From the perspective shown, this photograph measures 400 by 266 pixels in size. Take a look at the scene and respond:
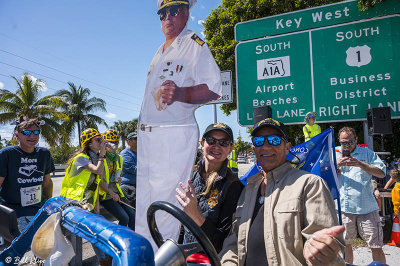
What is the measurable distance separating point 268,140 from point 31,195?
285 cm

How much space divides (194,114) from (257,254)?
4.27 ft

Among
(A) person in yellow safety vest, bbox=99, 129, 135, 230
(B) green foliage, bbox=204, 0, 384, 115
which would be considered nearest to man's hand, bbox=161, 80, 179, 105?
(A) person in yellow safety vest, bbox=99, 129, 135, 230

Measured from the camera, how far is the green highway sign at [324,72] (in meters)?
4.15

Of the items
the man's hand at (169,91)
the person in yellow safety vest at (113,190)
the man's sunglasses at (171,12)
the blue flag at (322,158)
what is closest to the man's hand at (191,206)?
the man's hand at (169,91)

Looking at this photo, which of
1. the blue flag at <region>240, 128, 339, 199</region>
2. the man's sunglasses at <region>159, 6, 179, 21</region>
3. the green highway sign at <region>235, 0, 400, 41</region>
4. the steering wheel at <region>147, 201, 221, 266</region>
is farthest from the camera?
the green highway sign at <region>235, 0, 400, 41</region>

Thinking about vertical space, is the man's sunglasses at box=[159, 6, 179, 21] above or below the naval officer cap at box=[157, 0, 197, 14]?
below

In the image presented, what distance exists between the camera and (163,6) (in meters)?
2.70

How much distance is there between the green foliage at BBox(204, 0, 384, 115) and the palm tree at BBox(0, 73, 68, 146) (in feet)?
56.4

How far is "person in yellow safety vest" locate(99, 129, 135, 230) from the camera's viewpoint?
426 cm

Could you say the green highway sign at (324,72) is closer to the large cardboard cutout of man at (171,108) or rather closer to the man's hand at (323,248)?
the large cardboard cutout of man at (171,108)

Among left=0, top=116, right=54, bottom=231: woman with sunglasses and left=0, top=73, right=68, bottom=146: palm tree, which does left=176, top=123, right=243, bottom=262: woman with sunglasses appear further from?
left=0, top=73, right=68, bottom=146: palm tree

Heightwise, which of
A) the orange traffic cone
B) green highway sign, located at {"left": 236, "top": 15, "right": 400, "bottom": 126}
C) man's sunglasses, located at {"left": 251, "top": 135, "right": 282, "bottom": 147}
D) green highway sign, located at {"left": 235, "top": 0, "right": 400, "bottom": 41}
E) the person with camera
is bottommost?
the orange traffic cone

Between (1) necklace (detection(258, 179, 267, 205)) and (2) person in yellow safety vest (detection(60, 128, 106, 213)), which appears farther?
(2) person in yellow safety vest (detection(60, 128, 106, 213))

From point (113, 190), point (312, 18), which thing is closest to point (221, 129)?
point (113, 190)
